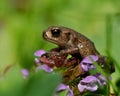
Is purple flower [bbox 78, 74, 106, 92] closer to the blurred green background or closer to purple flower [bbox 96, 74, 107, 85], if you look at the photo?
purple flower [bbox 96, 74, 107, 85]

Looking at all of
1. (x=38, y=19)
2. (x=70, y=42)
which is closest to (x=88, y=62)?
(x=70, y=42)

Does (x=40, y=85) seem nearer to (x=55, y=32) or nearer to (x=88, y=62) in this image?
(x=88, y=62)

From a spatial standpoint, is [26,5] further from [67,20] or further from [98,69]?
[98,69]

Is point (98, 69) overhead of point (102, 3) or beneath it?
overhead

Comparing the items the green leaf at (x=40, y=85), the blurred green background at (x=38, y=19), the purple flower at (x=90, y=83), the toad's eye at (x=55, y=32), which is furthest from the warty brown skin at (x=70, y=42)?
the blurred green background at (x=38, y=19)

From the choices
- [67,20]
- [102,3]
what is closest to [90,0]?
[102,3]

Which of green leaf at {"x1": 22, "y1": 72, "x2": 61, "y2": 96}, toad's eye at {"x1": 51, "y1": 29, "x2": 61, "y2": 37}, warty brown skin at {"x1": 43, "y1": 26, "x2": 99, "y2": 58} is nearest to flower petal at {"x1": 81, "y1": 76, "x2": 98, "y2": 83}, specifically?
warty brown skin at {"x1": 43, "y1": 26, "x2": 99, "y2": 58}
